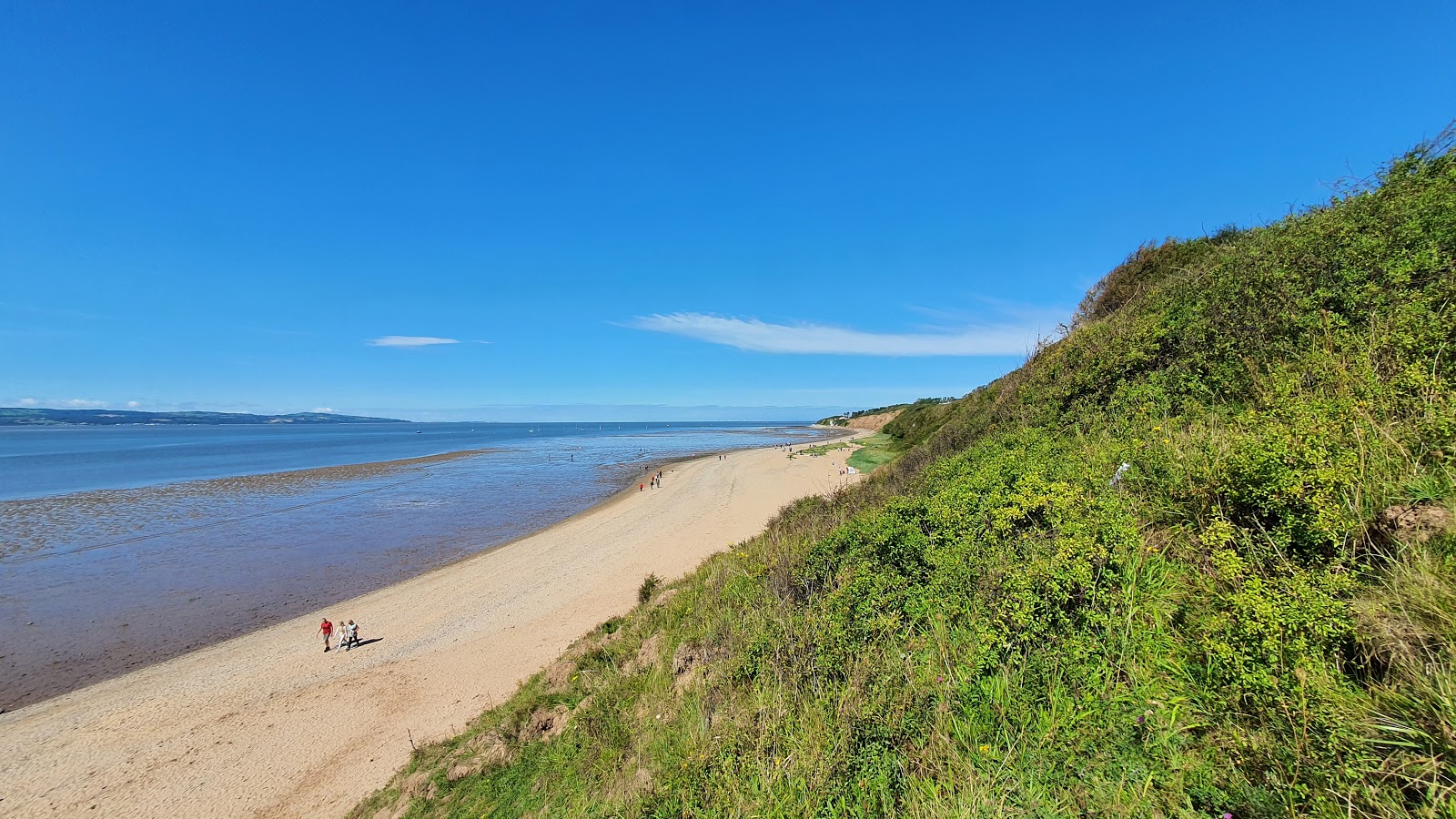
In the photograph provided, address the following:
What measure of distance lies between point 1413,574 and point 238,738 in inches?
642

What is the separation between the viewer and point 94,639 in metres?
15.1

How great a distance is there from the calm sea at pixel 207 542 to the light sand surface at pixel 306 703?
2.51m

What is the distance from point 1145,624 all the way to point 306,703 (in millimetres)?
15281

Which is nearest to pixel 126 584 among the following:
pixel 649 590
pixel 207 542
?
pixel 207 542

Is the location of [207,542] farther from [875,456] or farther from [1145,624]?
[875,456]

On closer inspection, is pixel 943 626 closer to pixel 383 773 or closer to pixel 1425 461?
pixel 1425 461

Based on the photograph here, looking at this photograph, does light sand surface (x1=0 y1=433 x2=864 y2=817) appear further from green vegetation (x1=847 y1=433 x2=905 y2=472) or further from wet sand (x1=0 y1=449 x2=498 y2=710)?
green vegetation (x1=847 y1=433 x2=905 y2=472)

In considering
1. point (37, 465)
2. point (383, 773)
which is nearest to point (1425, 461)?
point (383, 773)

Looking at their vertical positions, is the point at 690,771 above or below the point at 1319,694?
below

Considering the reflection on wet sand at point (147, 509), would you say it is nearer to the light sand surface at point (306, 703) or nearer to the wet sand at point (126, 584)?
the wet sand at point (126, 584)

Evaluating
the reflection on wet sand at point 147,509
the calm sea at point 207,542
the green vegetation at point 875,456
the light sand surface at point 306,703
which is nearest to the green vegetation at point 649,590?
the light sand surface at point 306,703

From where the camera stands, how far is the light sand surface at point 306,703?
883 centimetres

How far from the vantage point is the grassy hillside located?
2.66 meters

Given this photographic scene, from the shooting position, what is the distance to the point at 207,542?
2539 cm
